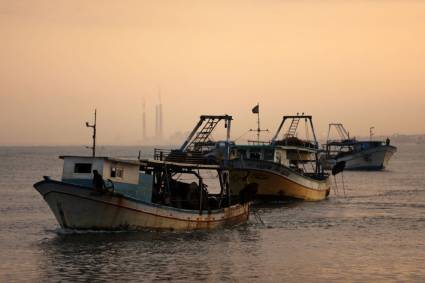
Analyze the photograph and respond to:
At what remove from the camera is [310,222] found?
1916 inches

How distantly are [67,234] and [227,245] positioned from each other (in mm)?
7497

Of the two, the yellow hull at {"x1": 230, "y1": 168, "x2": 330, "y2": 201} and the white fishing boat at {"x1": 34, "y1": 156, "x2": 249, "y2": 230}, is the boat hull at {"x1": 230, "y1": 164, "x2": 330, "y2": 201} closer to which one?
the yellow hull at {"x1": 230, "y1": 168, "x2": 330, "y2": 201}

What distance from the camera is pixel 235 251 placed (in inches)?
1417

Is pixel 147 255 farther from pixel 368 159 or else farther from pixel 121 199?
pixel 368 159

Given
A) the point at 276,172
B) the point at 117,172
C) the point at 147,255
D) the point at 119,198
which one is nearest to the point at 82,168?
the point at 117,172

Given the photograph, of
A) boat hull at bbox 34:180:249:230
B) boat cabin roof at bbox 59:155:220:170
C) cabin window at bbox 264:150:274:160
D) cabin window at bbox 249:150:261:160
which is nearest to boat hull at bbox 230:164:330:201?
cabin window at bbox 264:150:274:160

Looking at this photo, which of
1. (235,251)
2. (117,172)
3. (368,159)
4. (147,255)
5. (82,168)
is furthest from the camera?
(368,159)

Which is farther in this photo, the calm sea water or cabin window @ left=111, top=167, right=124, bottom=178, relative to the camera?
cabin window @ left=111, top=167, right=124, bottom=178

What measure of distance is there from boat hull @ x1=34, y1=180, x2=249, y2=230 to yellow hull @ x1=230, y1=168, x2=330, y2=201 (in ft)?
62.5

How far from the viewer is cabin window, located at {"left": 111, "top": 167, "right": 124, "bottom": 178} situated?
3823 cm

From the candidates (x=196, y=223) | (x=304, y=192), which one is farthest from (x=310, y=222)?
(x=304, y=192)

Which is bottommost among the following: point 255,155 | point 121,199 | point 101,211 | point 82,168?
point 101,211

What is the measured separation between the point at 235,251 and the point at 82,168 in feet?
26.7

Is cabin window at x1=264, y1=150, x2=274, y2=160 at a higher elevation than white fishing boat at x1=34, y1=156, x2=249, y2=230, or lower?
higher
